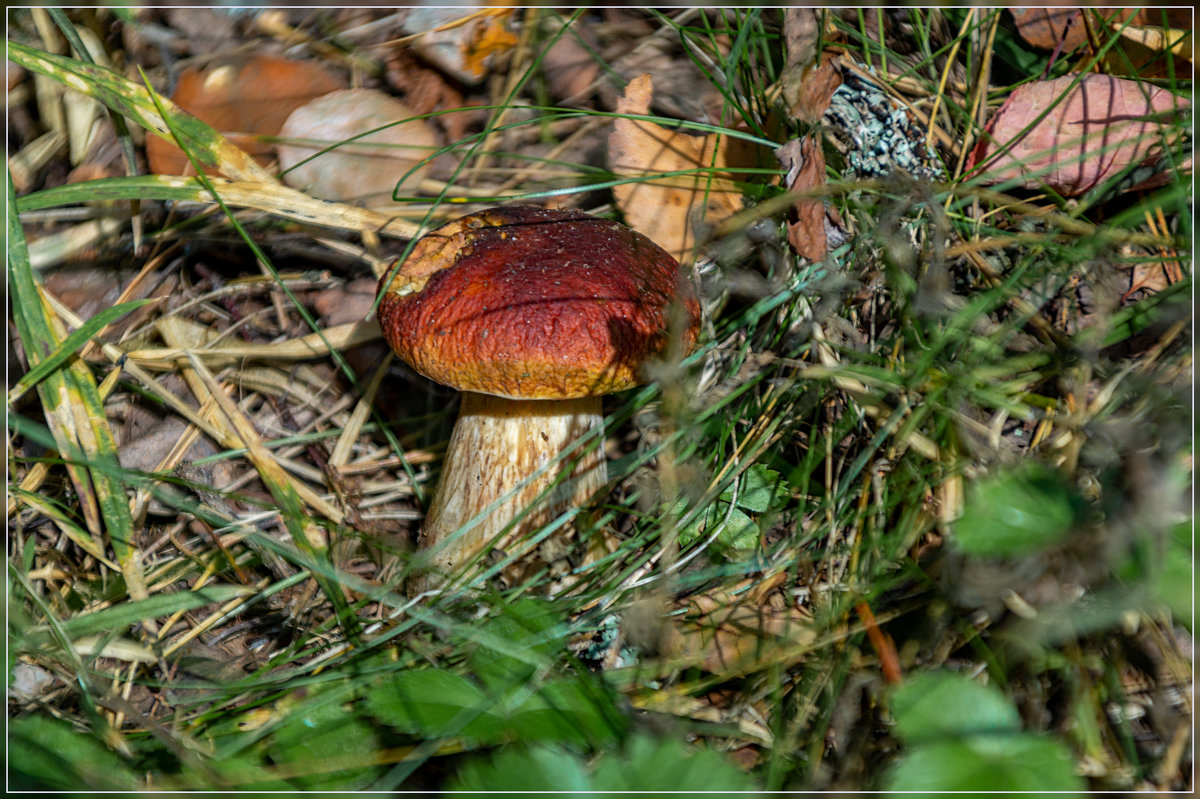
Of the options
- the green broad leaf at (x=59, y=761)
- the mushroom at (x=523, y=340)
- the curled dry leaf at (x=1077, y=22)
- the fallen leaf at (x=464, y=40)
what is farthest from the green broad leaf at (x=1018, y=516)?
the fallen leaf at (x=464, y=40)

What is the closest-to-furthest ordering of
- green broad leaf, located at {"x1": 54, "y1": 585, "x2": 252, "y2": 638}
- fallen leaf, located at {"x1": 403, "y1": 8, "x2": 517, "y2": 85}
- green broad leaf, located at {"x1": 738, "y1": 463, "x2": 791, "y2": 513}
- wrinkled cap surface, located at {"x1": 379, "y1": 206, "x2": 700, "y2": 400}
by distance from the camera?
1. wrinkled cap surface, located at {"x1": 379, "y1": 206, "x2": 700, "y2": 400}
2. green broad leaf, located at {"x1": 54, "y1": 585, "x2": 252, "y2": 638}
3. green broad leaf, located at {"x1": 738, "y1": 463, "x2": 791, "y2": 513}
4. fallen leaf, located at {"x1": 403, "y1": 8, "x2": 517, "y2": 85}

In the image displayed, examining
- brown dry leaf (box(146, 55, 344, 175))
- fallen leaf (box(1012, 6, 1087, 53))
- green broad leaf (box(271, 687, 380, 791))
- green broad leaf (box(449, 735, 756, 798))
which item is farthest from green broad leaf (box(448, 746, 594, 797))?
fallen leaf (box(1012, 6, 1087, 53))

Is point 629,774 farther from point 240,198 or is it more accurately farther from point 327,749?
point 240,198

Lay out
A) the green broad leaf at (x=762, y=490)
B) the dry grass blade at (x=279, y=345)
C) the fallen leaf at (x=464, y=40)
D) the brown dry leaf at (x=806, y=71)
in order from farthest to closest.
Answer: the fallen leaf at (x=464, y=40) < the dry grass blade at (x=279, y=345) < the brown dry leaf at (x=806, y=71) < the green broad leaf at (x=762, y=490)

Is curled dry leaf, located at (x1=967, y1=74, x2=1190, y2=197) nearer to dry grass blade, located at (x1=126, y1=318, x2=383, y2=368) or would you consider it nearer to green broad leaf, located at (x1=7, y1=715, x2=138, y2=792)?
dry grass blade, located at (x1=126, y1=318, x2=383, y2=368)

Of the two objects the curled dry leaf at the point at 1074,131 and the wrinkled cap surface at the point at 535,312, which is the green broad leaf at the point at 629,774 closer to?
the wrinkled cap surface at the point at 535,312

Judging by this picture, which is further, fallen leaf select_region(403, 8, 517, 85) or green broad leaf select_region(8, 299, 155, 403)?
fallen leaf select_region(403, 8, 517, 85)

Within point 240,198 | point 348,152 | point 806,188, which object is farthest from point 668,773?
point 348,152
